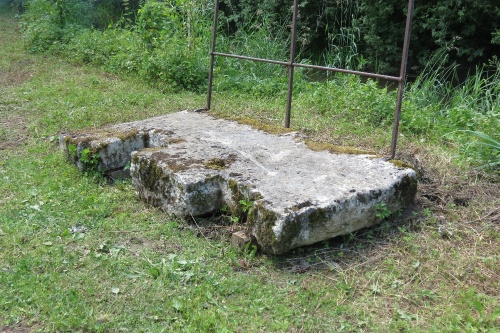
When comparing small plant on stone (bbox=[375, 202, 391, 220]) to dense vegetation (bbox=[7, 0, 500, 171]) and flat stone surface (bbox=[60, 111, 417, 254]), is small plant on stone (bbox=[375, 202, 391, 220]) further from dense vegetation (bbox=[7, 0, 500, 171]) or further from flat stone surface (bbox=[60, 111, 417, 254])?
dense vegetation (bbox=[7, 0, 500, 171])

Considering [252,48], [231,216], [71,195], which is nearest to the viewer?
[231,216]

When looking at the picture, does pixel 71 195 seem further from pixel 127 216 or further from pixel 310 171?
pixel 310 171

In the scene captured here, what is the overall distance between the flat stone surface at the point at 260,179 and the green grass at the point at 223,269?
6.3 inches

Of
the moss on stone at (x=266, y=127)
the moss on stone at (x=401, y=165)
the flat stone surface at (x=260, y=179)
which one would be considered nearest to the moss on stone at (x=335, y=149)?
the flat stone surface at (x=260, y=179)

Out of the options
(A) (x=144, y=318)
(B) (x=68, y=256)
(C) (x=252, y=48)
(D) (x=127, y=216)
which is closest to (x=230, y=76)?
(C) (x=252, y=48)

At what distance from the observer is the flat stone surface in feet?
10.3

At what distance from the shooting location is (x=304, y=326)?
2635 millimetres

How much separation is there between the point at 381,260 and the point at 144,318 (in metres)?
1.37

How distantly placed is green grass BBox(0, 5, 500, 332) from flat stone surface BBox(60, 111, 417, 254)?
0.52ft

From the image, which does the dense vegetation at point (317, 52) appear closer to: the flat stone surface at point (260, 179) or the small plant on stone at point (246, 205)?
the flat stone surface at point (260, 179)

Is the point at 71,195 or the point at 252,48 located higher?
the point at 252,48

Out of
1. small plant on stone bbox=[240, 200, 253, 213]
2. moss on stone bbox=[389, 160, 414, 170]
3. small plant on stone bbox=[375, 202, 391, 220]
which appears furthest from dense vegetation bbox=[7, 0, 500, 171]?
small plant on stone bbox=[240, 200, 253, 213]

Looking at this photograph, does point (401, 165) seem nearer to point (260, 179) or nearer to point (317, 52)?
point (260, 179)

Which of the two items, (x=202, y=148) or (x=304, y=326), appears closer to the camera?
(x=304, y=326)
